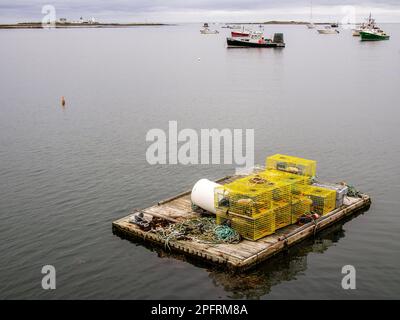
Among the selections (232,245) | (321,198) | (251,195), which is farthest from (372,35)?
(232,245)

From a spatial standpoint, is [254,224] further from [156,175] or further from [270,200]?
[156,175]

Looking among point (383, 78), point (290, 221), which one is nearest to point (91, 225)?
point (290, 221)

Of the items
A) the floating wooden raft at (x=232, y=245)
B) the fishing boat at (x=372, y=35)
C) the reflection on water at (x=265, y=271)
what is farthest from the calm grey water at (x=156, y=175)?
the fishing boat at (x=372, y=35)

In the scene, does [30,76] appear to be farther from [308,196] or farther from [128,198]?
[308,196]

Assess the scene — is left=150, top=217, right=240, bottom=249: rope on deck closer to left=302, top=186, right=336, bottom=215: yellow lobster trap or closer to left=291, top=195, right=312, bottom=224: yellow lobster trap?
left=291, top=195, right=312, bottom=224: yellow lobster trap

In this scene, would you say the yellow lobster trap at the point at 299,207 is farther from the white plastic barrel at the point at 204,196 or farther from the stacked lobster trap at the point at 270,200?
the white plastic barrel at the point at 204,196

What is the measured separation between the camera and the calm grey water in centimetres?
1875

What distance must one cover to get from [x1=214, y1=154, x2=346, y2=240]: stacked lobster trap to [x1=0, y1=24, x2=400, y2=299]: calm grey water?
1.49 metres

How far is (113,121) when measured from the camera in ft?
159

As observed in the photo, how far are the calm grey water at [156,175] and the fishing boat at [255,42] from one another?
71.8m

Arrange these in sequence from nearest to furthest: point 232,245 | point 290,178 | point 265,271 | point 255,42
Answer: point 265,271 < point 232,245 < point 290,178 < point 255,42

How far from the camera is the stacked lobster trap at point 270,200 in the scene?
20.2 m

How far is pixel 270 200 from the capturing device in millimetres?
20531

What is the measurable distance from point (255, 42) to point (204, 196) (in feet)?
425
